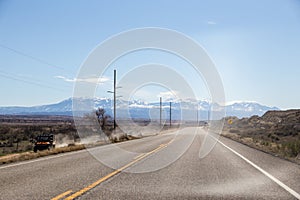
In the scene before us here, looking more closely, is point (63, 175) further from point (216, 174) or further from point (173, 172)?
point (216, 174)

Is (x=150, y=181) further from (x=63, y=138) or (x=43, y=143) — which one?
(x=63, y=138)

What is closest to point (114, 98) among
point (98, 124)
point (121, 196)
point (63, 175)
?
point (98, 124)

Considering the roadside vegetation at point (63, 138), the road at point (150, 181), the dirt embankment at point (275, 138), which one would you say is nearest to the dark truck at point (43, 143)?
the roadside vegetation at point (63, 138)

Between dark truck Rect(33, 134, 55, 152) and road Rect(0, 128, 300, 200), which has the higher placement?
road Rect(0, 128, 300, 200)

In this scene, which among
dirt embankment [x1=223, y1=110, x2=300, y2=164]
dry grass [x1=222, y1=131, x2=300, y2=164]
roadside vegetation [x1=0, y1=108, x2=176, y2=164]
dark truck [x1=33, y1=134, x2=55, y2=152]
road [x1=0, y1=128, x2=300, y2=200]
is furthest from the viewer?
dark truck [x1=33, y1=134, x2=55, y2=152]

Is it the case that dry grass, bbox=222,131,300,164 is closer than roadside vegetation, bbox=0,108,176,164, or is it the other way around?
dry grass, bbox=222,131,300,164

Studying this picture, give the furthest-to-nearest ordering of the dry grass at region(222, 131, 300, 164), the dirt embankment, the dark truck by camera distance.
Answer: the dark truck
the dirt embankment
the dry grass at region(222, 131, 300, 164)

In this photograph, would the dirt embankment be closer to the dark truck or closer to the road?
the road

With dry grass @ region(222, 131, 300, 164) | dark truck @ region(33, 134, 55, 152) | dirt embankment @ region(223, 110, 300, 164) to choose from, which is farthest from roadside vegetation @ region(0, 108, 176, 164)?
dirt embankment @ region(223, 110, 300, 164)

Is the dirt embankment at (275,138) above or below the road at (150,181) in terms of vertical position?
below

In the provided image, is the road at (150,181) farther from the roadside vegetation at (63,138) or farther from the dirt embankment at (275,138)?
the dirt embankment at (275,138)

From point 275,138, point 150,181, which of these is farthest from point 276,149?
point 275,138

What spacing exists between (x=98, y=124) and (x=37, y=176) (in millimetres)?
58708

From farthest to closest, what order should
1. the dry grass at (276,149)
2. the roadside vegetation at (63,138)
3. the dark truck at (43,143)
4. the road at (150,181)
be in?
the dark truck at (43,143) < the roadside vegetation at (63,138) < the dry grass at (276,149) < the road at (150,181)
